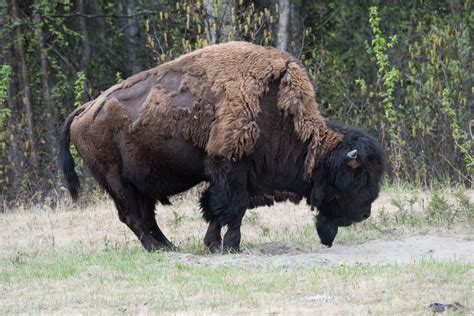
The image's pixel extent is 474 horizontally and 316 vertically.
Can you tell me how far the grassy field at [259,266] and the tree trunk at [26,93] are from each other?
475cm

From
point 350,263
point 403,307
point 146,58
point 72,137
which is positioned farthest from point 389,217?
point 146,58

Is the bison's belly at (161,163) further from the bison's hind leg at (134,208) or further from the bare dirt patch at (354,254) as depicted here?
the bare dirt patch at (354,254)

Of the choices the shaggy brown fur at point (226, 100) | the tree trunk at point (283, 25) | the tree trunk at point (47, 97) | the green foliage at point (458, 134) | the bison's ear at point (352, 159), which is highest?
the shaggy brown fur at point (226, 100)

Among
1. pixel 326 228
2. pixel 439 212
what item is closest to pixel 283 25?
pixel 439 212

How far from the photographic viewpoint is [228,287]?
25.9ft

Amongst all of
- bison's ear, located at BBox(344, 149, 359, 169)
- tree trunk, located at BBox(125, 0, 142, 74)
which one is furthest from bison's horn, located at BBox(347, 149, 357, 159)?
tree trunk, located at BBox(125, 0, 142, 74)

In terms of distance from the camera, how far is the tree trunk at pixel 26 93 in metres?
17.9

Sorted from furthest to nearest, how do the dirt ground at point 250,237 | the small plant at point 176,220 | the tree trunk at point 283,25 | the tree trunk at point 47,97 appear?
1. the tree trunk at point 47,97
2. the tree trunk at point 283,25
3. the small plant at point 176,220
4. the dirt ground at point 250,237

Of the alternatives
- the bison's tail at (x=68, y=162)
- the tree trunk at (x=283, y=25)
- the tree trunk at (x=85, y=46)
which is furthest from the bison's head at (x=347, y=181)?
the tree trunk at (x=85, y=46)

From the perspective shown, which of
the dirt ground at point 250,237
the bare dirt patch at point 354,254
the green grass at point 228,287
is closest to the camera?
the green grass at point 228,287

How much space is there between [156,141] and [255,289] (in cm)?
262

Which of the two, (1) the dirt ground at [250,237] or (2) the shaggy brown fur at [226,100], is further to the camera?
(2) the shaggy brown fur at [226,100]

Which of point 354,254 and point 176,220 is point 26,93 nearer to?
point 176,220

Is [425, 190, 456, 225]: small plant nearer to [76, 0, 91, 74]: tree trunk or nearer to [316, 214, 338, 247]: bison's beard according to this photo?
[316, 214, 338, 247]: bison's beard
